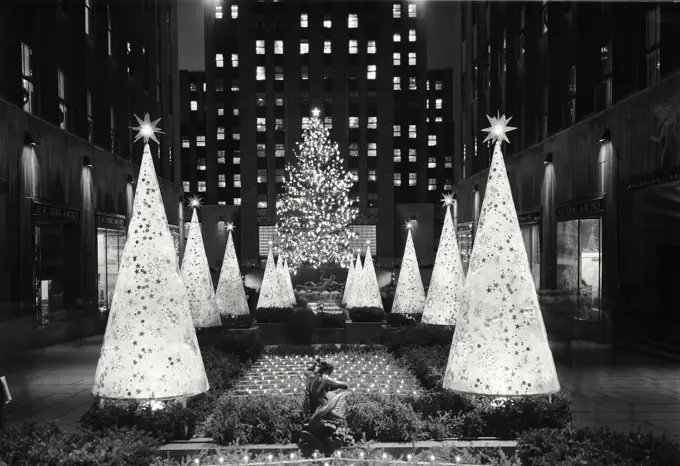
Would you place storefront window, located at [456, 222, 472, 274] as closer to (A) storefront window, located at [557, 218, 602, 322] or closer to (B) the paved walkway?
(A) storefront window, located at [557, 218, 602, 322]

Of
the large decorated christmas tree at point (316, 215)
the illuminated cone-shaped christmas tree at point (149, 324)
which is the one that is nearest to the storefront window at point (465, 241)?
the large decorated christmas tree at point (316, 215)

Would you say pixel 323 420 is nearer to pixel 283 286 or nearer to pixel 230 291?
pixel 230 291

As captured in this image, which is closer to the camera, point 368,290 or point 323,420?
point 323,420

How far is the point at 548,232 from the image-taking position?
84.4ft

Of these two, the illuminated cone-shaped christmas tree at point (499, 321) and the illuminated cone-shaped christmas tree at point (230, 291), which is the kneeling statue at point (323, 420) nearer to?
the illuminated cone-shaped christmas tree at point (499, 321)

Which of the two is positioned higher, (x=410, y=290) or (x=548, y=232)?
(x=548, y=232)

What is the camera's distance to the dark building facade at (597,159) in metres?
18.3

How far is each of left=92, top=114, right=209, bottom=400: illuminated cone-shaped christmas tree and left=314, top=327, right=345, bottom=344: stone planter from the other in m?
13.1

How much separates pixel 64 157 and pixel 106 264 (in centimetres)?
570

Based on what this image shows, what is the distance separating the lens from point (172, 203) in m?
41.0

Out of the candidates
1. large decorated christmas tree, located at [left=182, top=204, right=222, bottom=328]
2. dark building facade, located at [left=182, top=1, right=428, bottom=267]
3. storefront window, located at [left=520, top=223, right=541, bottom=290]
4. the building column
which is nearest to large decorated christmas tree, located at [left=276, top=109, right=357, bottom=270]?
storefront window, located at [left=520, top=223, right=541, bottom=290]

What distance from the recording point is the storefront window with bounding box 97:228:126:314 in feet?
86.0

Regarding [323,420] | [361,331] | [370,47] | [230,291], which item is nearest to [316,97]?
[370,47]

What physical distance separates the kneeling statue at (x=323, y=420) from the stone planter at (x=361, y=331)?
13777 millimetres
